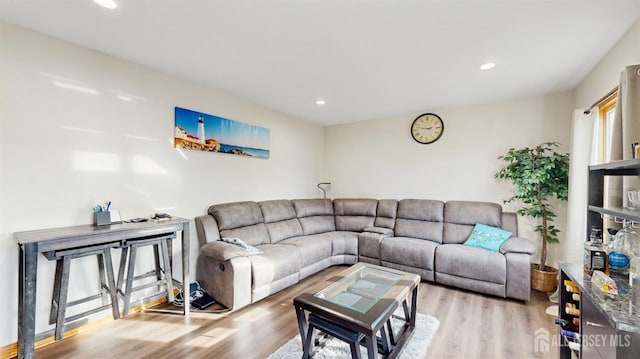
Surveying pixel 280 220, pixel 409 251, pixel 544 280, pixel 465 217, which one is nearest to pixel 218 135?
pixel 280 220

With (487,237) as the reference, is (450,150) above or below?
above

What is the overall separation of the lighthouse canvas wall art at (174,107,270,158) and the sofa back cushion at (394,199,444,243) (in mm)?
2313

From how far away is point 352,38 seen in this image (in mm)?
1967

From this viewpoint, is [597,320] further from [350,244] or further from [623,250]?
[350,244]

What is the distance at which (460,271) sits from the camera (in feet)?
9.57

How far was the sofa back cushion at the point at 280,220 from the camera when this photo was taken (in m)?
3.52

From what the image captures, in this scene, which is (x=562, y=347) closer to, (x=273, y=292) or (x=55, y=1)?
(x=273, y=292)

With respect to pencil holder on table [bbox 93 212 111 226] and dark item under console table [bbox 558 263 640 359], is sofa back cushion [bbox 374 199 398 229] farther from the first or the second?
pencil holder on table [bbox 93 212 111 226]

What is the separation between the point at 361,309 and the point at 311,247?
1.72 m

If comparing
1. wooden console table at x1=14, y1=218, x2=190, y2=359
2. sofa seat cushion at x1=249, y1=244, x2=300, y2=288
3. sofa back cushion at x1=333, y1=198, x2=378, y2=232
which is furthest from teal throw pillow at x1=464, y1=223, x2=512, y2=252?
wooden console table at x1=14, y1=218, x2=190, y2=359

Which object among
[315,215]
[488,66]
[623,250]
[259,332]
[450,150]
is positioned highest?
[488,66]

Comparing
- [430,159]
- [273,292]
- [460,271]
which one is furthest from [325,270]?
[430,159]

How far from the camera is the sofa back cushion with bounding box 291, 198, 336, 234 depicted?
4.07 meters

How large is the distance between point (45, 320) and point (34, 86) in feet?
5.97
